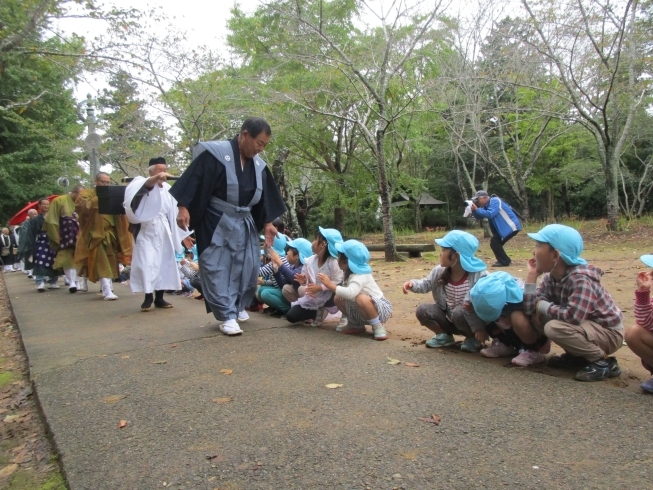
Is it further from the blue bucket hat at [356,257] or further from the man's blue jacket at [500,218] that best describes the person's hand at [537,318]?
the man's blue jacket at [500,218]

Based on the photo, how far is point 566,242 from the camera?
308 cm

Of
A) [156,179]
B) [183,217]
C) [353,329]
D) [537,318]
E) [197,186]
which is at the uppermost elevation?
[156,179]

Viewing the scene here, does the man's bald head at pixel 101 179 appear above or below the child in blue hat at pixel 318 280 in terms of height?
above

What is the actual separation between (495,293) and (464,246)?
0.57 m

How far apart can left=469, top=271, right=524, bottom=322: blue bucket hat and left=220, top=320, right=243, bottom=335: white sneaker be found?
212 cm

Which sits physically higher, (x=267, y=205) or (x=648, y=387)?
(x=267, y=205)

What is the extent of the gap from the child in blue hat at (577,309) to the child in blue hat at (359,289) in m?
1.42

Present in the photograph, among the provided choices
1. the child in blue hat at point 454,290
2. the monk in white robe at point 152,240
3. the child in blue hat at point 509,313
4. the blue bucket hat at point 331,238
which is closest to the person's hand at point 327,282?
the blue bucket hat at point 331,238

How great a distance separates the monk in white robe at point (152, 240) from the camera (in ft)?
20.3

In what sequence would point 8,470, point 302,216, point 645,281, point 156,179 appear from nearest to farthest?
point 8,470, point 645,281, point 156,179, point 302,216

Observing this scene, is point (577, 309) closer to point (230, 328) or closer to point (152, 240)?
point (230, 328)

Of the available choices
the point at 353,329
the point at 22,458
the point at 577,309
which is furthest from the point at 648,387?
the point at 22,458

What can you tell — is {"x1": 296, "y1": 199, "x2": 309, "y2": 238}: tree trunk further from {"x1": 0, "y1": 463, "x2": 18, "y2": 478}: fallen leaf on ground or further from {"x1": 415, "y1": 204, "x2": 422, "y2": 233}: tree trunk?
{"x1": 0, "y1": 463, "x2": 18, "y2": 478}: fallen leaf on ground

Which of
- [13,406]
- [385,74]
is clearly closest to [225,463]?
[13,406]
